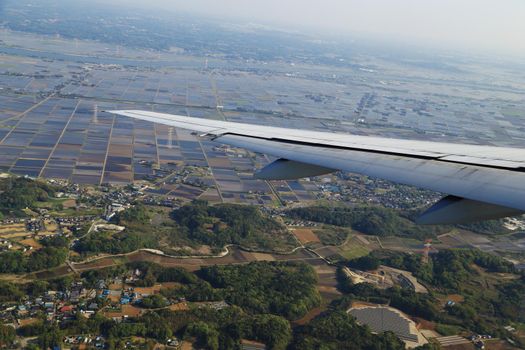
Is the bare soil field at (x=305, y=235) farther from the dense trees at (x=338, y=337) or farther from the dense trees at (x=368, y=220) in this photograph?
the dense trees at (x=338, y=337)

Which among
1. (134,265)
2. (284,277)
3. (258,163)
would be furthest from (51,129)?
(284,277)

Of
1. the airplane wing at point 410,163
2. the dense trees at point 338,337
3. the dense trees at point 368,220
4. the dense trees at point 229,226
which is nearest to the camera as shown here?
the airplane wing at point 410,163

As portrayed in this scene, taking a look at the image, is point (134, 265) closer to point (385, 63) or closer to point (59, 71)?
point (59, 71)

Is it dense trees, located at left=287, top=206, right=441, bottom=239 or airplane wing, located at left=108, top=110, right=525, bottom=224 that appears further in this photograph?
dense trees, located at left=287, top=206, right=441, bottom=239

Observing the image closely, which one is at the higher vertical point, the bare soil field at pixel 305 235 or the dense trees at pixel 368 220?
the dense trees at pixel 368 220

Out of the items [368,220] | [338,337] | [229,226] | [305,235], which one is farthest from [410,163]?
[368,220]

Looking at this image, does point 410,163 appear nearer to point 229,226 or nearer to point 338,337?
point 338,337

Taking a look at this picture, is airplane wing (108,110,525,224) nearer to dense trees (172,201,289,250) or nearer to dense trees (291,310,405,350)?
dense trees (291,310,405,350)

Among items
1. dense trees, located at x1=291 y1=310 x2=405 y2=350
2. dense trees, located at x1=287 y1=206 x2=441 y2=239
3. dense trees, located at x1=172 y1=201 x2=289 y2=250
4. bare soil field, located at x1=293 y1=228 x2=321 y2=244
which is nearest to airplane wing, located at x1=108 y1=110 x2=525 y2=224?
dense trees, located at x1=291 y1=310 x2=405 y2=350

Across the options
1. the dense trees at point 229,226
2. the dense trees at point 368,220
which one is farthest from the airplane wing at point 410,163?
the dense trees at point 368,220
